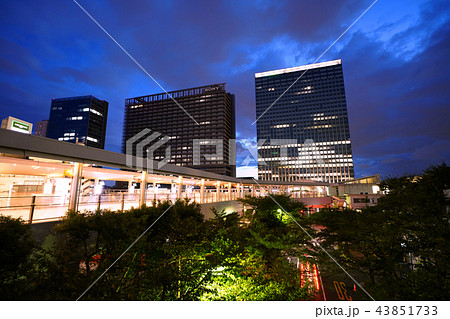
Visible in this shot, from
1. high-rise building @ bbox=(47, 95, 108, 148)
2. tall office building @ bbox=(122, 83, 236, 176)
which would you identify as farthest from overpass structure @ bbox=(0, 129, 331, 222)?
high-rise building @ bbox=(47, 95, 108, 148)

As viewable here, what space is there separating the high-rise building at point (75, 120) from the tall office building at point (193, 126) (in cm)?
2418

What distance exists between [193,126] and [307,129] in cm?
6882

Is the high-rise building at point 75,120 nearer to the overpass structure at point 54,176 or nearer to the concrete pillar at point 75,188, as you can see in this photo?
the overpass structure at point 54,176

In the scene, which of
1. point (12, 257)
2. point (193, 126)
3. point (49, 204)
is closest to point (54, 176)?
point (49, 204)

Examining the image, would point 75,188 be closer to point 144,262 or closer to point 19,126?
point 144,262

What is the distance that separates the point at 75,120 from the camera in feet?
382

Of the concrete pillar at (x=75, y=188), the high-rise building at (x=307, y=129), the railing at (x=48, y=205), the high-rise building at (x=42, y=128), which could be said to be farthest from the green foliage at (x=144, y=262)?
the high-rise building at (x=42, y=128)

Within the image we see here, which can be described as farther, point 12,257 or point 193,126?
point 193,126

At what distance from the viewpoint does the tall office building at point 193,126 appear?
100 meters

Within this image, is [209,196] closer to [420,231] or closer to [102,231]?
[102,231]
